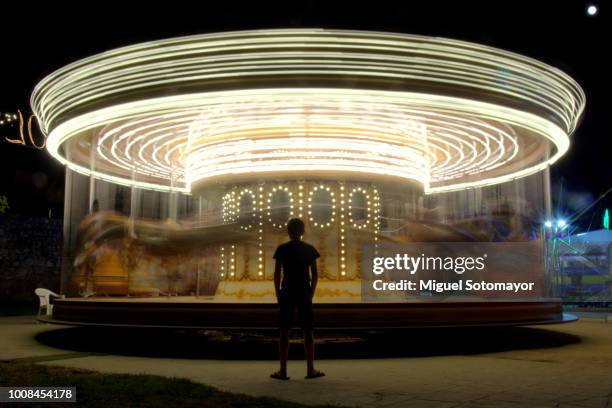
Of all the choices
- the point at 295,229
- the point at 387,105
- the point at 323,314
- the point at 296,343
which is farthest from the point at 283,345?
the point at 387,105

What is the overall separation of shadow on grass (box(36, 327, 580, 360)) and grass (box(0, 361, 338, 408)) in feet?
8.71

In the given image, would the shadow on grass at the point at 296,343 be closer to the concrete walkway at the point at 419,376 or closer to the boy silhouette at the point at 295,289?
the concrete walkway at the point at 419,376

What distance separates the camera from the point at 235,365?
8.56m

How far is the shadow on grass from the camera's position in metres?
9.98

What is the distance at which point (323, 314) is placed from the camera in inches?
374

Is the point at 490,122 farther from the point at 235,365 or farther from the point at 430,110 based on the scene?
the point at 235,365

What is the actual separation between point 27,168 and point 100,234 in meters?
30.6

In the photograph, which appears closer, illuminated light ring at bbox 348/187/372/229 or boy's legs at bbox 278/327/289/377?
boy's legs at bbox 278/327/289/377

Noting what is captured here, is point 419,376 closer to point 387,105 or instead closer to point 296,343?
point 296,343

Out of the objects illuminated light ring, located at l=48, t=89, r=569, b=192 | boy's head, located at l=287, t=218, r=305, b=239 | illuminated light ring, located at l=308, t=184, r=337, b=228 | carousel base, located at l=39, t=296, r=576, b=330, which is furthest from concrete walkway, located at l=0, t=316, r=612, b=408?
illuminated light ring, located at l=48, t=89, r=569, b=192

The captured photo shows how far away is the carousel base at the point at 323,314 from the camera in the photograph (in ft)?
31.2

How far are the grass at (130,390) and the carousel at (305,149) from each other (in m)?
2.80

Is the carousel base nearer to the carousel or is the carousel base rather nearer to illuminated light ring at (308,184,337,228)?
the carousel

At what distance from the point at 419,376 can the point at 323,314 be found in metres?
2.27
